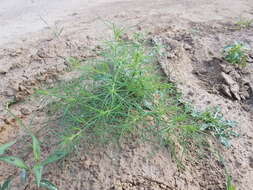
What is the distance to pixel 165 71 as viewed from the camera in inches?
86.7

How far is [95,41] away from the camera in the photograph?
264cm

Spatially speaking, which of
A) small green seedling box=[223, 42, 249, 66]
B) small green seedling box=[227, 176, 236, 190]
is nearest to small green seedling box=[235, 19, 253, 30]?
Answer: small green seedling box=[223, 42, 249, 66]

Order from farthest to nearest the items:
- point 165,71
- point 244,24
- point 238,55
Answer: point 244,24
point 238,55
point 165,71

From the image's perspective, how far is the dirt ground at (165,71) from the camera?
1581mm

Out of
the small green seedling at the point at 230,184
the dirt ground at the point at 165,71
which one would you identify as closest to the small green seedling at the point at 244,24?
the dirt ground at the point at 165,71

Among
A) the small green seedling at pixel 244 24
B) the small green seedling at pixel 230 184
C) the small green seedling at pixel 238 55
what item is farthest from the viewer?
the small green seedling at pixel 244 24

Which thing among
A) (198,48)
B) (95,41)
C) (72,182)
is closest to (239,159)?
(72,182)

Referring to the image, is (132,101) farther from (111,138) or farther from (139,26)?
(139,26)

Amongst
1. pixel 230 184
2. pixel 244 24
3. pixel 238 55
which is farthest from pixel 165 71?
pixel 244 24

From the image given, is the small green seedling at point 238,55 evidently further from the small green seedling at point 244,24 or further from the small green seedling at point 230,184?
the small green seedling at point 230,184

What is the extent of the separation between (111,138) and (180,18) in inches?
75.5

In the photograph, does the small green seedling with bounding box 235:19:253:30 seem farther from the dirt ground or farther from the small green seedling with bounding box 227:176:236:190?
the small green seedling with bounding box 227:176:236:190

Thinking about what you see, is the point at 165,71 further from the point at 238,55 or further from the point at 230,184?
the point at 230,184

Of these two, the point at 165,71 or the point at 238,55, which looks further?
the point at 238,55
